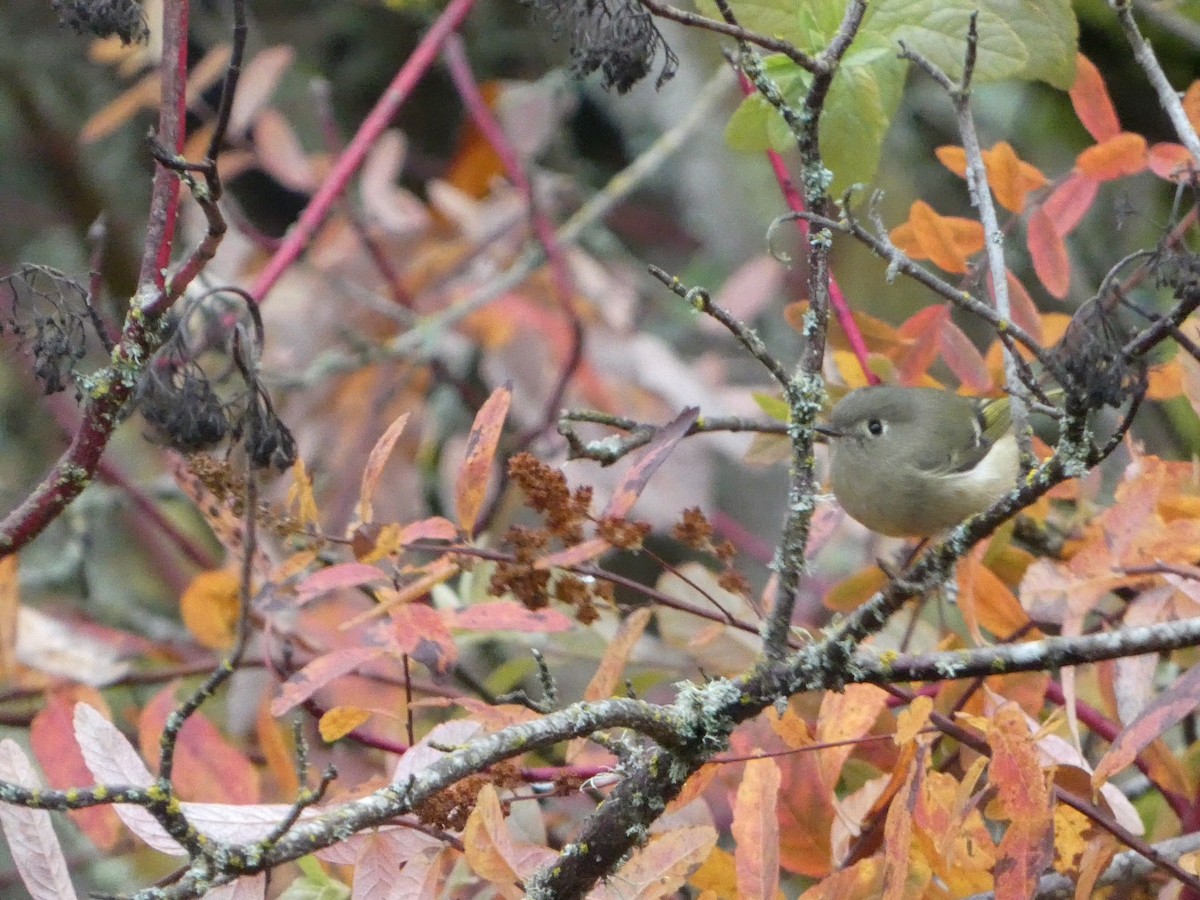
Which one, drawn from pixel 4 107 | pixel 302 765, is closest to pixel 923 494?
pixel 302 765

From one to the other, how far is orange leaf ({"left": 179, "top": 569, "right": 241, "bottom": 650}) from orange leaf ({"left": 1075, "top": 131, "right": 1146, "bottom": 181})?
1.03m

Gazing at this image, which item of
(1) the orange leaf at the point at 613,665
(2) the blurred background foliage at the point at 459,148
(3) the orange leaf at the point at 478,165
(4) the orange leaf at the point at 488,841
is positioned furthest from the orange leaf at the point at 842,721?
(3) the orange leaf at the point at 478,165

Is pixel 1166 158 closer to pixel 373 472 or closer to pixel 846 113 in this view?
pixel 846 113

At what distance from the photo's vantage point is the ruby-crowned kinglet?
1.42 meters

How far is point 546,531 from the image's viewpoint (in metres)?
0.94

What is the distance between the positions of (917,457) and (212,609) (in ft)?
2.80

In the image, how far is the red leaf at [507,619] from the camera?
926 millimetres

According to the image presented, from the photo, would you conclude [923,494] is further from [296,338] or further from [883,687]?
[296,338]

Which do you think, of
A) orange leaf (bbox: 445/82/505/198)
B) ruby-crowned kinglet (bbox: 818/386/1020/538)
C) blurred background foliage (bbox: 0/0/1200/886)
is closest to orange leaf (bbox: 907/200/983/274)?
ruby-crowned kinglet (bbox: 818/386/1020/538)

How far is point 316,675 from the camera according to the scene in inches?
35.5

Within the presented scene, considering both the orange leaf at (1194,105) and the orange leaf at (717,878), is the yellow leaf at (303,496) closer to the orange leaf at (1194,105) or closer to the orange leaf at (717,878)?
the orange leaf at (717,878)

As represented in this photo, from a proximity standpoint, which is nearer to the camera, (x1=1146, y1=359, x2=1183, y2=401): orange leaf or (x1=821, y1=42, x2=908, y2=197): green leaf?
(x1=821, y1=42, x2=908, y2=197): green leaf

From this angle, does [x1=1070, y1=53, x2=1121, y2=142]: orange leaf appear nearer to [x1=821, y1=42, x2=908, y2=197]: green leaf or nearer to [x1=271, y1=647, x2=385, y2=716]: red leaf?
[x1=821, y1=42, x2=908, y2=197]: green leaf

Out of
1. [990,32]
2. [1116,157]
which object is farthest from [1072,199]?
[990,32]
